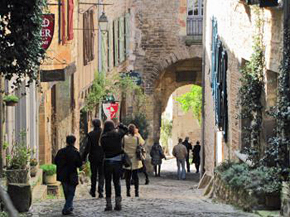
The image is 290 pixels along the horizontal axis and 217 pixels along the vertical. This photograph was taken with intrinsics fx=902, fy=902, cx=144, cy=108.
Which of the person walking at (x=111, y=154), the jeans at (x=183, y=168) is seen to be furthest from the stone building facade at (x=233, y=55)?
the person walking at (x=111, y=154)

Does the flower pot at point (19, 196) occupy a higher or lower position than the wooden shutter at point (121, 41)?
lower

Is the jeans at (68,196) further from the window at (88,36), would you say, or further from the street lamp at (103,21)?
the street lamp at (103,21)

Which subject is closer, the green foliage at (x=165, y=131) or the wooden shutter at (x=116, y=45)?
the wooden shutter at (x=116, y=45)

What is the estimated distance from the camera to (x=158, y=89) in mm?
36406

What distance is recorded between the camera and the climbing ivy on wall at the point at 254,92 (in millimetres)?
14484

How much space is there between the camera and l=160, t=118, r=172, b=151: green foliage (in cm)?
4550

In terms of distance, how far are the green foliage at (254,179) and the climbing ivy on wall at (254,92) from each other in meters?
0.35

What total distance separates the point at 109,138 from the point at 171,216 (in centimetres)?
140

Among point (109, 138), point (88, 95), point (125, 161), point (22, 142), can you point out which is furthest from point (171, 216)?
point (88, 95)

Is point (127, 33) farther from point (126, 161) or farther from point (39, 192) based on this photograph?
point (126, 161)

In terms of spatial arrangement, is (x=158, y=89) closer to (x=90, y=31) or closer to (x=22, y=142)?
(x=90, y=31)

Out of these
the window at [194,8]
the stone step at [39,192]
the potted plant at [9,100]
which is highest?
the window at [194,8]

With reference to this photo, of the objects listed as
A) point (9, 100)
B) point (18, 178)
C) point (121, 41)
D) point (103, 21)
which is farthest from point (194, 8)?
point (18, 178)

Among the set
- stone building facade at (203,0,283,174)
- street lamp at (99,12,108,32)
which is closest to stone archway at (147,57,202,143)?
street lamp at (99,12,108,32)
